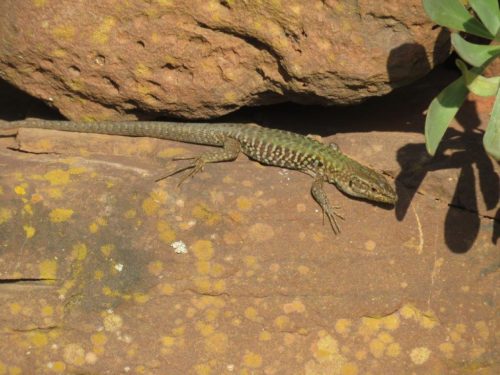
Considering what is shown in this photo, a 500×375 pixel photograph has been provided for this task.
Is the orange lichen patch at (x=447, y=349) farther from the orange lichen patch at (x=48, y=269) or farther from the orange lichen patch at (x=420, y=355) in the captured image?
the orange lichen patch at (x=48, y=269)

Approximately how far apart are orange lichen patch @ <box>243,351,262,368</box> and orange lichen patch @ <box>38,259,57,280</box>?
49.9 inches

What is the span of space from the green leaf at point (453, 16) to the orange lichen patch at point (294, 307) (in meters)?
1.92

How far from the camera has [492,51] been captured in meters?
3.85

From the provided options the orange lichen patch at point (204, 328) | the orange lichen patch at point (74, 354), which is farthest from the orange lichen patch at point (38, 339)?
the orange lichen patch at point (204, 328)

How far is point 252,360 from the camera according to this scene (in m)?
3.80

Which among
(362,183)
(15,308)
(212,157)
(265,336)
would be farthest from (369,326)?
(15,308)

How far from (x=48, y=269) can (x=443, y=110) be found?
8.60 feet

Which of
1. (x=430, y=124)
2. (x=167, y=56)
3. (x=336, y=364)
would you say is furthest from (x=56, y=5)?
(x=336, y=364)

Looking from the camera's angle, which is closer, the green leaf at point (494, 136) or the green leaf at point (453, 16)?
the green leaf at point (494, 136)

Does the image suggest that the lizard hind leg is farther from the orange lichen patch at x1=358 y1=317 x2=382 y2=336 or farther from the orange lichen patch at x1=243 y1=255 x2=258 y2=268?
the orange lichen patch at x1=358 y1=317 x2=382 y2=336

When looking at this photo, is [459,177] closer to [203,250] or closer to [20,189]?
[203,250]

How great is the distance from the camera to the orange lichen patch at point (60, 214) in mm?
3994

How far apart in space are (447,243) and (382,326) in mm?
746

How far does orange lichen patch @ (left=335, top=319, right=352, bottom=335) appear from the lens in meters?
3.89
